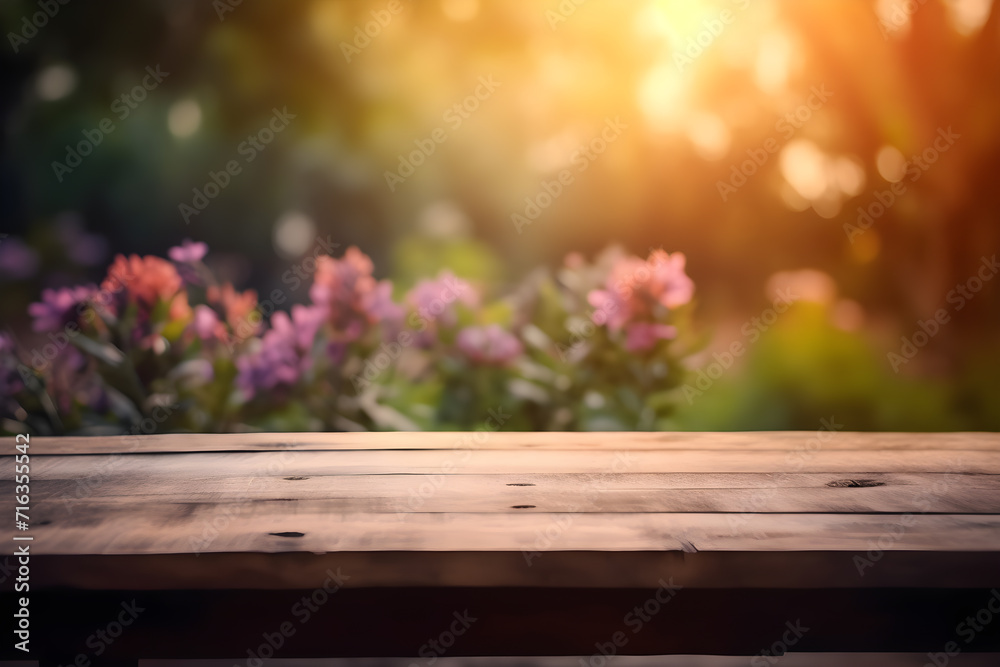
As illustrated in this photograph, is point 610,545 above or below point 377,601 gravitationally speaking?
above

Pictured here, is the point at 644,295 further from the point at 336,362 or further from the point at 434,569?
the point at 434,569

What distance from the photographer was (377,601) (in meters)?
0.68

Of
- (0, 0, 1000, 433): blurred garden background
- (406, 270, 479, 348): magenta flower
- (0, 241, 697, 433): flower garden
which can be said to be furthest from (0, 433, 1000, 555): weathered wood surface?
(0, 0, 1000, 433): blurred garden background

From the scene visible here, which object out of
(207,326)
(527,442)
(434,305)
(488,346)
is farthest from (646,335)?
(207,326)

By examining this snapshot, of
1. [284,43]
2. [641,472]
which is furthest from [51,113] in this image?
[641,472]

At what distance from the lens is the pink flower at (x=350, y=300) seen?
2100mm

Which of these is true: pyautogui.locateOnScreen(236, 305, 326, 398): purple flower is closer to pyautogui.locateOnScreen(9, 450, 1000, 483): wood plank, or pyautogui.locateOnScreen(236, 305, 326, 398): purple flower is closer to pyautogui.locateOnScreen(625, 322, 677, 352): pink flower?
pyautogui.locateOnScreen(625, 322, 677, 352): pink flower

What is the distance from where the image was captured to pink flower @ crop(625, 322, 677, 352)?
81.7 inches

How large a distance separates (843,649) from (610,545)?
0.24m

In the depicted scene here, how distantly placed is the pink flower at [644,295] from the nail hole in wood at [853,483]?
1.19 meters

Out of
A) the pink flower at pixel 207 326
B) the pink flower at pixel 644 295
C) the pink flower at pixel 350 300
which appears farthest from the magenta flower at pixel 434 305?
the pink flower at pixel 207 326

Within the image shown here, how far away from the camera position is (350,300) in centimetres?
210

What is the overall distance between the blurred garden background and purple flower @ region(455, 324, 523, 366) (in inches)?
4.9

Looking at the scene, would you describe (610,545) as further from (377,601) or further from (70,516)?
(70,516)
